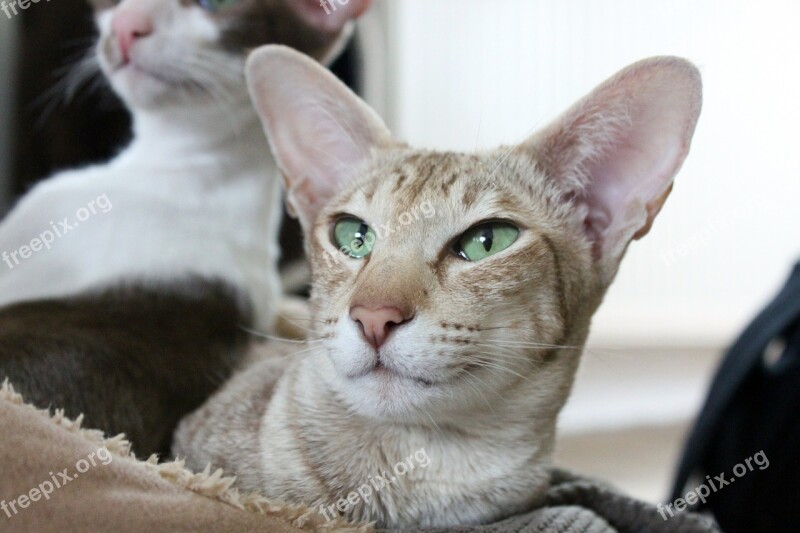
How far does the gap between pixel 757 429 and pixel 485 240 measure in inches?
34.3

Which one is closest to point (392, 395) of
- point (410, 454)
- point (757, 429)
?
point (410, 454)

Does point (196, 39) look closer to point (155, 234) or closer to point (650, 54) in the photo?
point (155, 234)

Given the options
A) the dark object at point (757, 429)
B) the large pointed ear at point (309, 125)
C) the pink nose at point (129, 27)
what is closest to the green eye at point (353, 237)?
the large pointed ear at point (309, 125)

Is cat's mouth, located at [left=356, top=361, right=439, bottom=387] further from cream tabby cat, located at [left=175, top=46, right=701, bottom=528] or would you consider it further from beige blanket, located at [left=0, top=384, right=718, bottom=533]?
beige blanket, located at [left=0, top=384, right=718, bottom=533]

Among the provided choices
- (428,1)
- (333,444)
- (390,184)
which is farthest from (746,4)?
(333,444)

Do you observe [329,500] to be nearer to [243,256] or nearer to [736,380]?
[243,256]

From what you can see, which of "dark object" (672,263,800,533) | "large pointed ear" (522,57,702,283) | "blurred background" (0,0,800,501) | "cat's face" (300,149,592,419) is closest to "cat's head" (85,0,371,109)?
"blurred background" (0,0,800,501)

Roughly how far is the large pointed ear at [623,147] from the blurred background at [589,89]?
0.15ft

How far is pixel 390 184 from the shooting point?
0.92m

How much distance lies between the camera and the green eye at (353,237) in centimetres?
89

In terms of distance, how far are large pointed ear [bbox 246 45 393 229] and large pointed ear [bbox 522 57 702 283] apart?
0.24 metres

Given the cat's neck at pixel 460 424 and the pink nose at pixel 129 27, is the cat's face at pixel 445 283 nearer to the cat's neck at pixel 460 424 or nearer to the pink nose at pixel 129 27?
the cat's neck at pixel 460 424

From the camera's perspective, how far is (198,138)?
1085 mm

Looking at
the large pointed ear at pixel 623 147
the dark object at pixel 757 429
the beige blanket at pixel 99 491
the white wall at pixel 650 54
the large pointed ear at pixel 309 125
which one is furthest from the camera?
the dark object at pixel 757 429
